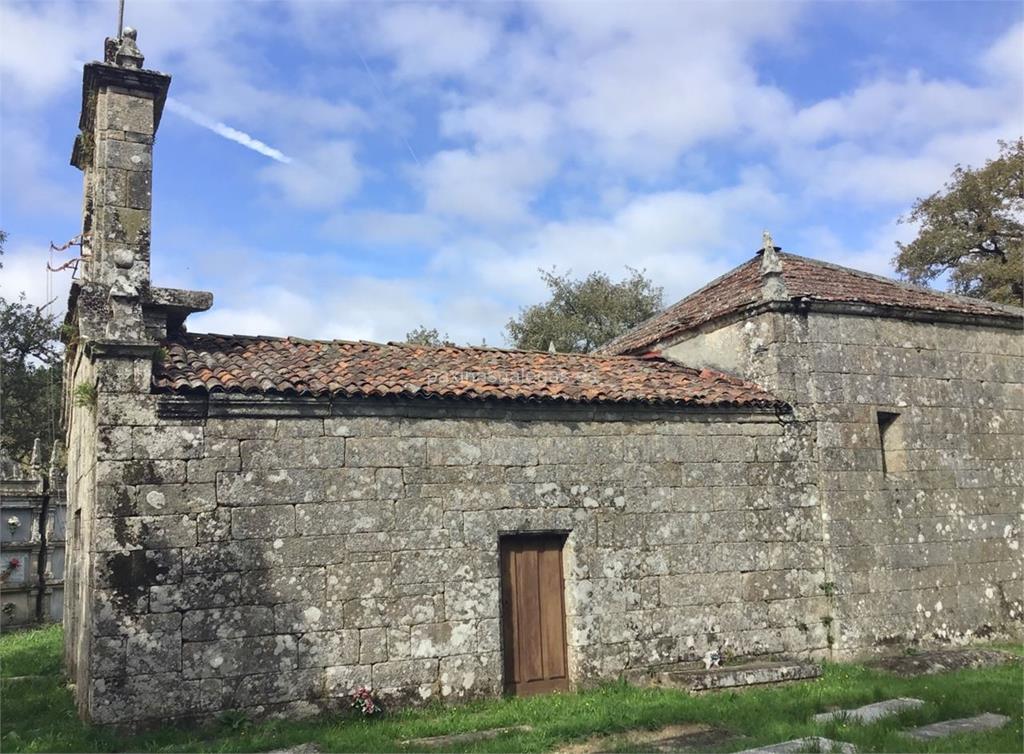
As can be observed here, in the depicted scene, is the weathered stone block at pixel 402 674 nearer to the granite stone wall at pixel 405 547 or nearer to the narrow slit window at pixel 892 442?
the granite stone wall at pixel 405 547

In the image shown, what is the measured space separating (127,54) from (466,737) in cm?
768

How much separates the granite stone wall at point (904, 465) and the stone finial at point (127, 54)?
7866mm

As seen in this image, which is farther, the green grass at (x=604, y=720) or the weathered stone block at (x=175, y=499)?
the weathered stone block at (x=175, y=499)

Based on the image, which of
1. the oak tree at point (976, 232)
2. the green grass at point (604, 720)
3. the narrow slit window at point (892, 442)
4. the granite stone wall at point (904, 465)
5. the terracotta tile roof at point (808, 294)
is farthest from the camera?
the oak tree at point (976, 232)

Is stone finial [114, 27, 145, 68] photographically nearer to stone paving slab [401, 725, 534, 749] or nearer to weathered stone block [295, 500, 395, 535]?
weathered stone block [295, 500, 395, 535]

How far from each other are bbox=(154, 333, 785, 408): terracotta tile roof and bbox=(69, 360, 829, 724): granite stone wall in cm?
31

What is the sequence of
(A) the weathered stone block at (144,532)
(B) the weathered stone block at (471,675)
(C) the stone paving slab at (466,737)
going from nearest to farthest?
(C) the stone paving slab at (466,737) < (A) the weathered stone block at (144,532) < (B) the weathered stone block at (471,675)

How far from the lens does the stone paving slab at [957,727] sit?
6.72 meters

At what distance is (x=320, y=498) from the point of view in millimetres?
8266

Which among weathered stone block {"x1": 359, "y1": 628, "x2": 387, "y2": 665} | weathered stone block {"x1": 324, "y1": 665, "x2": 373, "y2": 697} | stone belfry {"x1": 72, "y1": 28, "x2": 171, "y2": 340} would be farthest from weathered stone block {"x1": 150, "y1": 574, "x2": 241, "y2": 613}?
stone belfry {"x1": 72, "y1": 28, "x2": 171, "y2": 340}

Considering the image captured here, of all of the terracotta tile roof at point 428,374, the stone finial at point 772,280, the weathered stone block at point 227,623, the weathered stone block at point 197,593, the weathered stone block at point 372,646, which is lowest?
the weathered stone block at point 372,646

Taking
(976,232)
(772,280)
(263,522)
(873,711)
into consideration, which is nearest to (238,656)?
(263,522)

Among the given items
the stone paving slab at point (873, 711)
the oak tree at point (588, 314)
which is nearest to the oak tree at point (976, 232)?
the oak tree at point (588, 314)

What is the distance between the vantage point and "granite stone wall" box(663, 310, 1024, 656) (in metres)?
10.3
